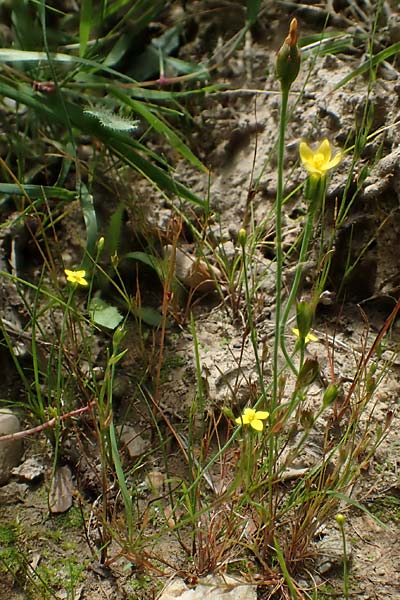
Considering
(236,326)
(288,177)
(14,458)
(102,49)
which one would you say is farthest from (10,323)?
(102,49)

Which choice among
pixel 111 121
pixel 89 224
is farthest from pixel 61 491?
pixel 111 121

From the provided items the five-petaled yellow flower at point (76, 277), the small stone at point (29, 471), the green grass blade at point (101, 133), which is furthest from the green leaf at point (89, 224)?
the small stone at point (29, 471)

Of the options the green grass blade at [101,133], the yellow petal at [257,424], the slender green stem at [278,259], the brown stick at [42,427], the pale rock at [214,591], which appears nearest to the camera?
the slender green stem at [278,259]

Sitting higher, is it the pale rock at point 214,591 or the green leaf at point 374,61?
the green leaf at point 374,61

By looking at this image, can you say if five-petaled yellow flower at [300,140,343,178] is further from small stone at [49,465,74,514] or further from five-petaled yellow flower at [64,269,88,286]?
small stone at [49,465,74,514]

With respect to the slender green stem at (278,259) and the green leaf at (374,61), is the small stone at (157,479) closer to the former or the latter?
the slender green stem at (278,259)

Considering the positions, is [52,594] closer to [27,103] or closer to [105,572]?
[105,572]
